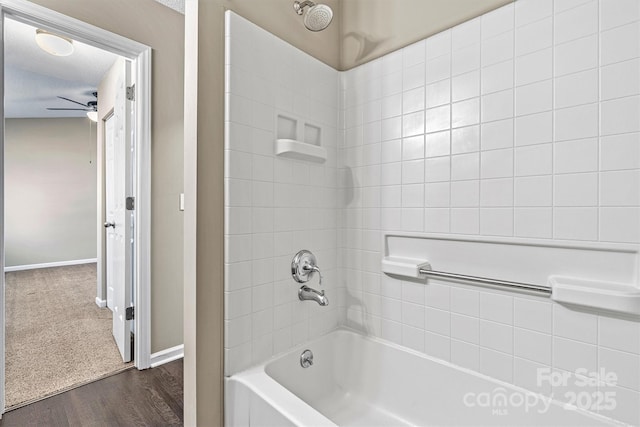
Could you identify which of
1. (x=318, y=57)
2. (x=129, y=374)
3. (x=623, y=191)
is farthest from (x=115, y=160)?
(x=623, y=191)

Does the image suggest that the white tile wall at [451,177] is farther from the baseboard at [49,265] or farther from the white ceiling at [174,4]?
the baseboard at [49,265]

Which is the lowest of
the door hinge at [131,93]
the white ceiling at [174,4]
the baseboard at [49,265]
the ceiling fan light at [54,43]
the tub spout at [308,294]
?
the baseboard at [49,265]

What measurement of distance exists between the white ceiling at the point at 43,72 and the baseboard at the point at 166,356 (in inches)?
106

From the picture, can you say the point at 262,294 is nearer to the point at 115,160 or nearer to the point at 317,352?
the point at 317,352

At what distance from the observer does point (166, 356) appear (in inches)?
91.4

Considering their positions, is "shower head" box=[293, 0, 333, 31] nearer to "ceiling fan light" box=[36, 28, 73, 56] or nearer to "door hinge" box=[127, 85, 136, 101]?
"door hinge" box=[127, 85, 136, 101]

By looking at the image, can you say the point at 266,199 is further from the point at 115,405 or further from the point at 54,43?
the point at 54,43

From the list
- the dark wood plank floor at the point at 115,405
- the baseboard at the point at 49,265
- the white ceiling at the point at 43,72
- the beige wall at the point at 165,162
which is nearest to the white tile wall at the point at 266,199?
the dark wood plank floor at the point at 115,405

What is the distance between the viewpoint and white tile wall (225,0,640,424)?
3.33 feet

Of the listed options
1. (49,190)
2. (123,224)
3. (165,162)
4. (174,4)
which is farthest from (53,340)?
(49,190)

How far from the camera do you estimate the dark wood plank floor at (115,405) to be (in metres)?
1.67

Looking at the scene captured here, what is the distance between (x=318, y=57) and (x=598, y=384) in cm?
172

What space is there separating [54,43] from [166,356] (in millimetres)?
2686

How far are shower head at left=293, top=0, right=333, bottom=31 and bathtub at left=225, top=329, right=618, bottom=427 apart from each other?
4.81 ft
